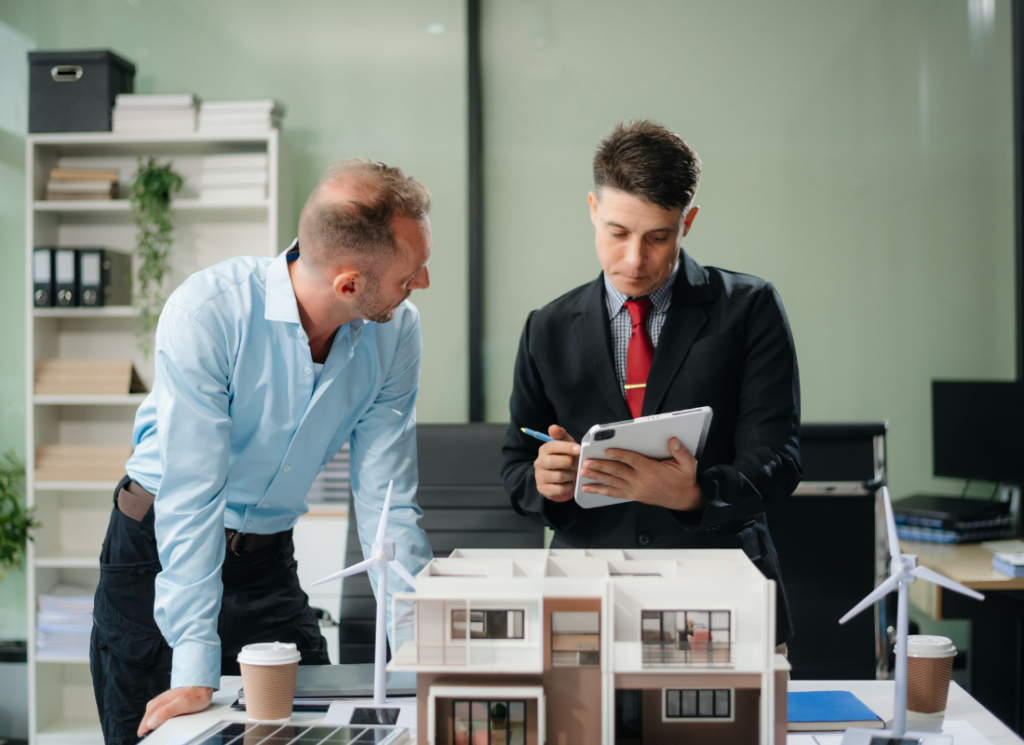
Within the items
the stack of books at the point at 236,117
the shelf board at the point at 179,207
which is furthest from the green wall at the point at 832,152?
the shelf board at the point at 179,207

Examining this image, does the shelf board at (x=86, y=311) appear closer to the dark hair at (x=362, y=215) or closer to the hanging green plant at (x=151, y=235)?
the hanging green plant at (x=151, y=235)

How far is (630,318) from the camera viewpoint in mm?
1630

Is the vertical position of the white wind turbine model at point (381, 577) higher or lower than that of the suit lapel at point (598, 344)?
lower

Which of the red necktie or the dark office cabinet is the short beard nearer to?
the red necktie

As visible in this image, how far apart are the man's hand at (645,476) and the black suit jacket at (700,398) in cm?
10

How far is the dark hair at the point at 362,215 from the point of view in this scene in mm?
1368

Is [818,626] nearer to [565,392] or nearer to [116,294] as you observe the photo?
[565,392]

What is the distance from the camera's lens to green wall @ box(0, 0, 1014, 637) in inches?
129

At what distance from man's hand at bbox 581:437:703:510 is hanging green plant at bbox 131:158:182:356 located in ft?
7.67

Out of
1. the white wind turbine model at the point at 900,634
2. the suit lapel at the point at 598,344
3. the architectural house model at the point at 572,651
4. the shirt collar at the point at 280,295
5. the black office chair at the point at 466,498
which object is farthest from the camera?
the black office chair at the point at 466,498

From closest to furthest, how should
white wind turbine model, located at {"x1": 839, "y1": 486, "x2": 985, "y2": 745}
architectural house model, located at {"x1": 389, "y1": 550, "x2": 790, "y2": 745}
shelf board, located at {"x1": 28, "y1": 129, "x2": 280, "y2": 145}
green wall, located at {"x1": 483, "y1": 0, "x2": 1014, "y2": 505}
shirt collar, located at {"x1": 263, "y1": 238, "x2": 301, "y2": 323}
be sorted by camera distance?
architectural house model, located at {"x1": 389, "y1": 550, "x2": 790, "y2": 745} < white wind turbine model, located at {"x1": 839, "y1": 486, "x2": 985, "y2": 745} < shirt collar, located at {"x1": 263, "y1": 238, "x2": 301, "y2": 323} < shelf board, located at {"x1": 28, "y1": 129, "x2": 280, "y2": 145} < green wall, located at {"x1": 483, "y1": 0, "x2": 1014, "y2": 505}

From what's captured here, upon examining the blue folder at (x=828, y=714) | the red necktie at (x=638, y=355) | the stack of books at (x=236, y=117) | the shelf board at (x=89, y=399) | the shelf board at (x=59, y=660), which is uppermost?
the stack of books at (x=236, y=117)

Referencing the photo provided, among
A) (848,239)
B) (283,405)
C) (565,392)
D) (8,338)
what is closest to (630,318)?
(565,392)

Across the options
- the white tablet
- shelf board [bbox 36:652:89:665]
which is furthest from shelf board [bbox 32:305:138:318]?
the white tablet
